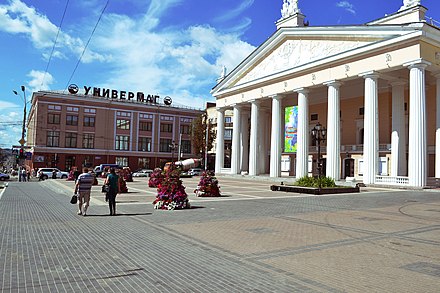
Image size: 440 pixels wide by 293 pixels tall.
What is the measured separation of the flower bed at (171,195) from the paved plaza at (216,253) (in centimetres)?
169

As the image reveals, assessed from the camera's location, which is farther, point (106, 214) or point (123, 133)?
point (123, 133)

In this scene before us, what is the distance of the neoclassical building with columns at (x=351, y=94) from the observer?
29.5 m

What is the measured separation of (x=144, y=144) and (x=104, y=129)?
27.9ft

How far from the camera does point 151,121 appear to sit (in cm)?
7588

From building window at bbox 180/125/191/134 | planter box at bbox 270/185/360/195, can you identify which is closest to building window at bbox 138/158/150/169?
building window at bbox 180/125/191/134

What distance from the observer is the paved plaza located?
5.49 m

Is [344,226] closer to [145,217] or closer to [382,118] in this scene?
[145,217]

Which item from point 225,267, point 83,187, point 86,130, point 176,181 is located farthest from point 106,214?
point 86,130

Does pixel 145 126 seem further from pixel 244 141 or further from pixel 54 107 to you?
pixel 244 141

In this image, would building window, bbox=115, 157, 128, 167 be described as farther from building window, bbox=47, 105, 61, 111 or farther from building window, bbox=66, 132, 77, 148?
building window, bbox=47, 105, 61, 111

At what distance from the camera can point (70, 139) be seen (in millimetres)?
68000

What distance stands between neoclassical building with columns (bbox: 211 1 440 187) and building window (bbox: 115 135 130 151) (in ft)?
82.4

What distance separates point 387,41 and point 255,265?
96.6 ft

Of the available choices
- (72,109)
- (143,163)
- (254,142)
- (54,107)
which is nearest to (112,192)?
(254,142)
